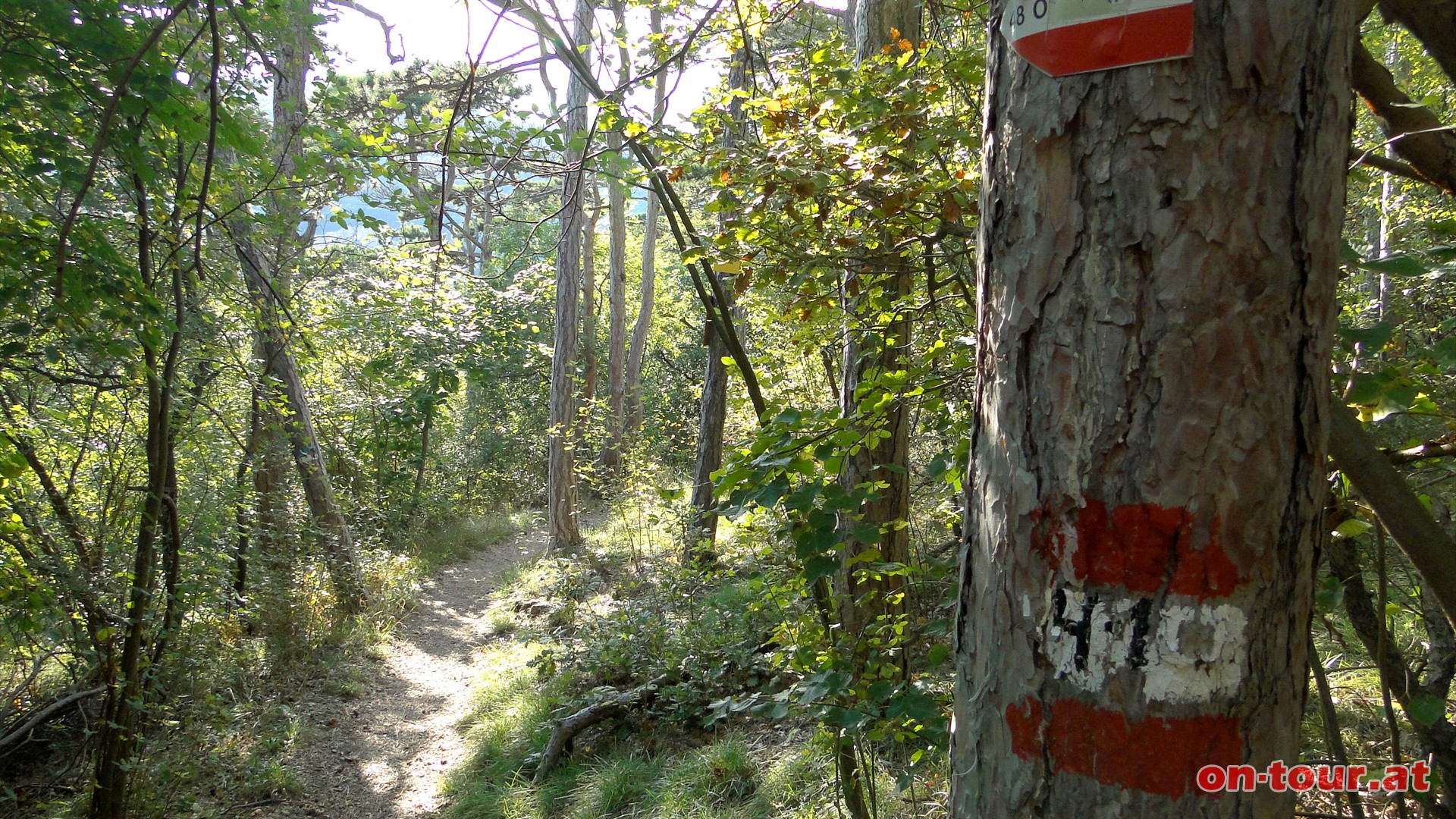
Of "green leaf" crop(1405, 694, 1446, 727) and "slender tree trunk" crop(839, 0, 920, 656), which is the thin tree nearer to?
"slender tree trunk" crop(839, 0, 920, 656)

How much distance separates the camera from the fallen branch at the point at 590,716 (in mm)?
5340

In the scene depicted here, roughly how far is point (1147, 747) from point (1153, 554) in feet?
0.75

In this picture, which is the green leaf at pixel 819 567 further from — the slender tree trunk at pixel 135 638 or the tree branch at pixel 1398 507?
the slender tree trunk at pixel 135 638

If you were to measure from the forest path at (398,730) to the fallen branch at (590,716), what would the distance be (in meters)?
0.77

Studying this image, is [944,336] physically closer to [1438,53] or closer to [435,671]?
[1438,53]

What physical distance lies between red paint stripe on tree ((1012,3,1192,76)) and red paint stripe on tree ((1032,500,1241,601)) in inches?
20.1

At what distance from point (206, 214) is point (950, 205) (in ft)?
15.7

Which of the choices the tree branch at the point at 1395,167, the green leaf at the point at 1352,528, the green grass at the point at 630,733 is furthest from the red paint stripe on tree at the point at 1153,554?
the green grass at the point at 630,733

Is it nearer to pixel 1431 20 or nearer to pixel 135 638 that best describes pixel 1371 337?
pixel 1431 20

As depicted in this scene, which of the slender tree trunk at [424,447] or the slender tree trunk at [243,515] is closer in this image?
the slender tree trunk at [243,515]

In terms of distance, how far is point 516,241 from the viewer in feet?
89.7

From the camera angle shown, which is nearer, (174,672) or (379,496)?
(174,672)

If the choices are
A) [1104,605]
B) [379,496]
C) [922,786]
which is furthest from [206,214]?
[379,496]

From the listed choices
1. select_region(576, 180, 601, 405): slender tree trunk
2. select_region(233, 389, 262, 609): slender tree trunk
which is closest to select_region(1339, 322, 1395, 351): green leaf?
select_region(233, 389, 262, 609): slender tree trunk
